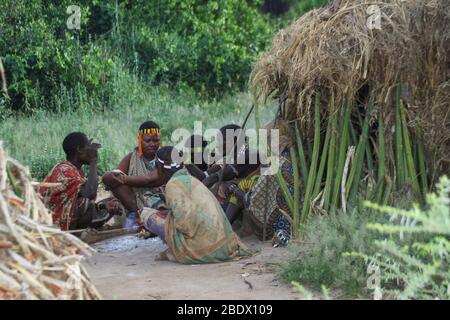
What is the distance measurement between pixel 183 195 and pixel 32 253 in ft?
7.35

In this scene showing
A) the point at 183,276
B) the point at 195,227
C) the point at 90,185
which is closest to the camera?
the point at 183,276

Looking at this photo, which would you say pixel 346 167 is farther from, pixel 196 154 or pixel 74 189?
pixel 74 189

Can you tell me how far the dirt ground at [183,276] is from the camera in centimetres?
591

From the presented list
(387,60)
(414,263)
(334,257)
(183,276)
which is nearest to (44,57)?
(183,276)

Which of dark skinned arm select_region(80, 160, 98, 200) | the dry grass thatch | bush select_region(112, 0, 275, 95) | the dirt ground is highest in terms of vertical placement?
bush select_region(112, 0, 275, 95)

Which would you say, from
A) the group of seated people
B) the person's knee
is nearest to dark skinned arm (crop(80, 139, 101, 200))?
the group of seated people

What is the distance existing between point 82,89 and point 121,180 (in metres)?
4.93

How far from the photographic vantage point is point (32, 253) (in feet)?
16.2

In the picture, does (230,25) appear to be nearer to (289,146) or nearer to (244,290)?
(289,146)

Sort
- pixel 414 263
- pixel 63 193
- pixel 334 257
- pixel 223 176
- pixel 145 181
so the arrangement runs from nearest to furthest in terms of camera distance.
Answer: pixel 414 263 < pixel 334 257 < pixel 223 176 < pixel 63 193 < pixel 145 181

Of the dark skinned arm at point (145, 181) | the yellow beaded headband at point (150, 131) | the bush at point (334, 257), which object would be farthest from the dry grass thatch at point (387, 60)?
the yellow beaded headband at point (150, 131)

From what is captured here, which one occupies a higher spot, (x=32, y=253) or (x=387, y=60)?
(x=387, y=60)

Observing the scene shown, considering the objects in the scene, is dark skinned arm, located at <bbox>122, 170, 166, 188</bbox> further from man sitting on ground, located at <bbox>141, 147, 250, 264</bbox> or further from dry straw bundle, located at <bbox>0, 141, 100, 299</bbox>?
dry straw bundle, located at <bbox>0, 141, 100, 299</bbox>

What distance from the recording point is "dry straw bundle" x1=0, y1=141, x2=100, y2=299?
15.6 feet
